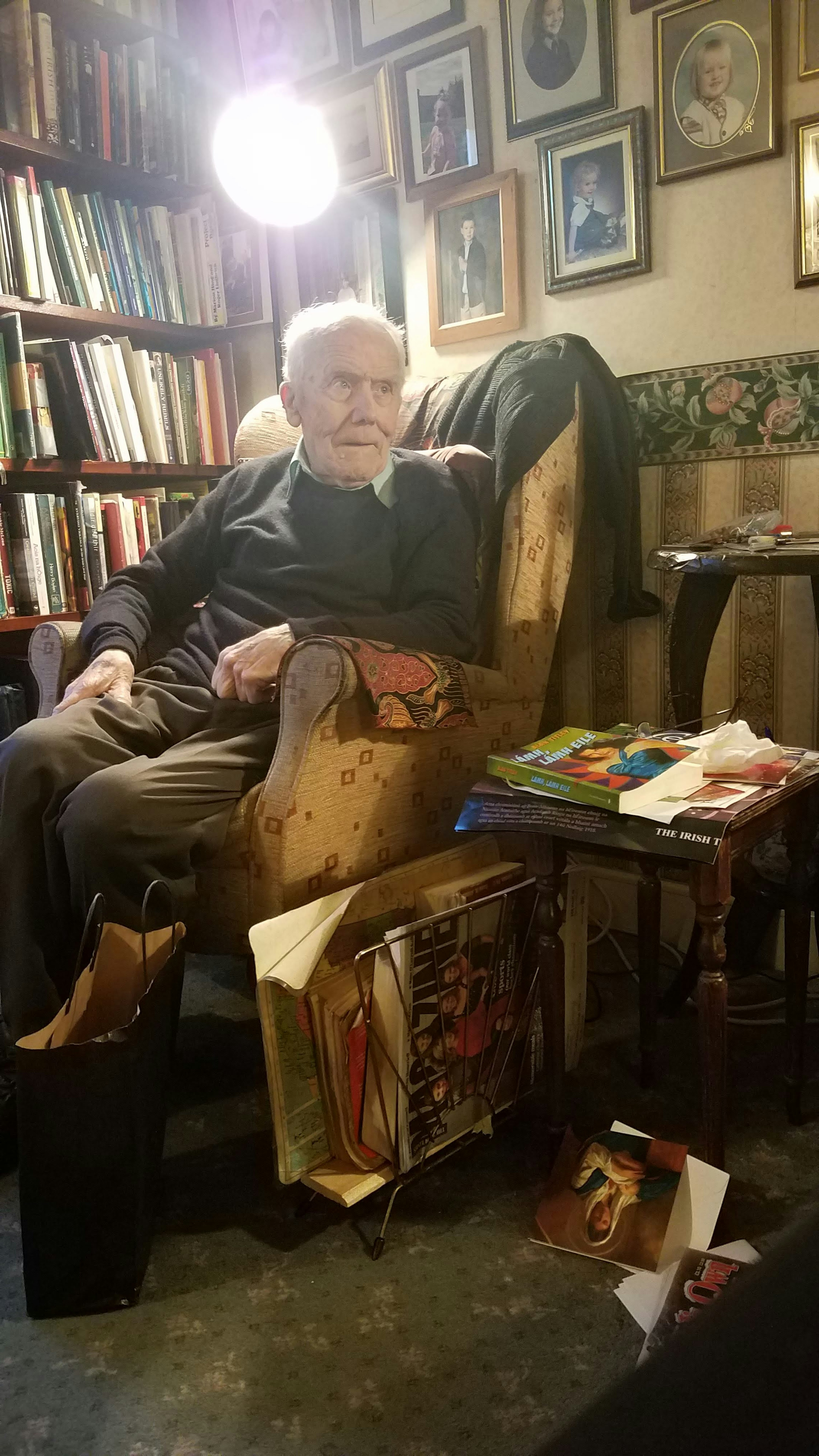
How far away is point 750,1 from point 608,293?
517mm

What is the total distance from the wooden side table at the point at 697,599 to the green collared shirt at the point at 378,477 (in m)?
0.47

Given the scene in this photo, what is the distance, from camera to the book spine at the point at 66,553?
226 cm

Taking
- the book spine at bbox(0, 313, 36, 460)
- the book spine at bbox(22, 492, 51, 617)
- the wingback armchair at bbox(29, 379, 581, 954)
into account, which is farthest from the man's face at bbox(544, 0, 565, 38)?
the book spine at bbox(22, 492, 51, 617)

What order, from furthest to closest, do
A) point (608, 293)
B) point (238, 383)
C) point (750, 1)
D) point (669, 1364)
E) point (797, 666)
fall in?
1. point (238, 383)
2. point (608, 293)
3. point (797, 666)
4. point (750, 1)
5. point (669, 1364)

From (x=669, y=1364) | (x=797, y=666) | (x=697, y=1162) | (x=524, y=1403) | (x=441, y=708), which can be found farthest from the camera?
(x=797, y=666)

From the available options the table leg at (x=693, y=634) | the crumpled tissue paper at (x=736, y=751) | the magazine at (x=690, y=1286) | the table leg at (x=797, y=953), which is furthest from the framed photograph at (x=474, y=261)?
the magazine at (x=690, y=1286)

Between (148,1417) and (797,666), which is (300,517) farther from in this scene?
(148,1417)

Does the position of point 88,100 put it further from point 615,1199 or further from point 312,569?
point 615,1199

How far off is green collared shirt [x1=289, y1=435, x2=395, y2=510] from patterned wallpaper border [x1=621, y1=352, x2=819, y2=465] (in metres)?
0.56

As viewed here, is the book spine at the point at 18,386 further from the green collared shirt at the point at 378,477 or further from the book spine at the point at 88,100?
the green collared shirt at the point at 378,477

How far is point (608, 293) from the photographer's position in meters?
1.99

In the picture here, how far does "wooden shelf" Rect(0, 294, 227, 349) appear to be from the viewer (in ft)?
7.13

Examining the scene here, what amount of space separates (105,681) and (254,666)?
0.31 m

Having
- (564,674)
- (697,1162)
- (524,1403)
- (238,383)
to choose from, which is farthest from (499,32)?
(524,1403)
